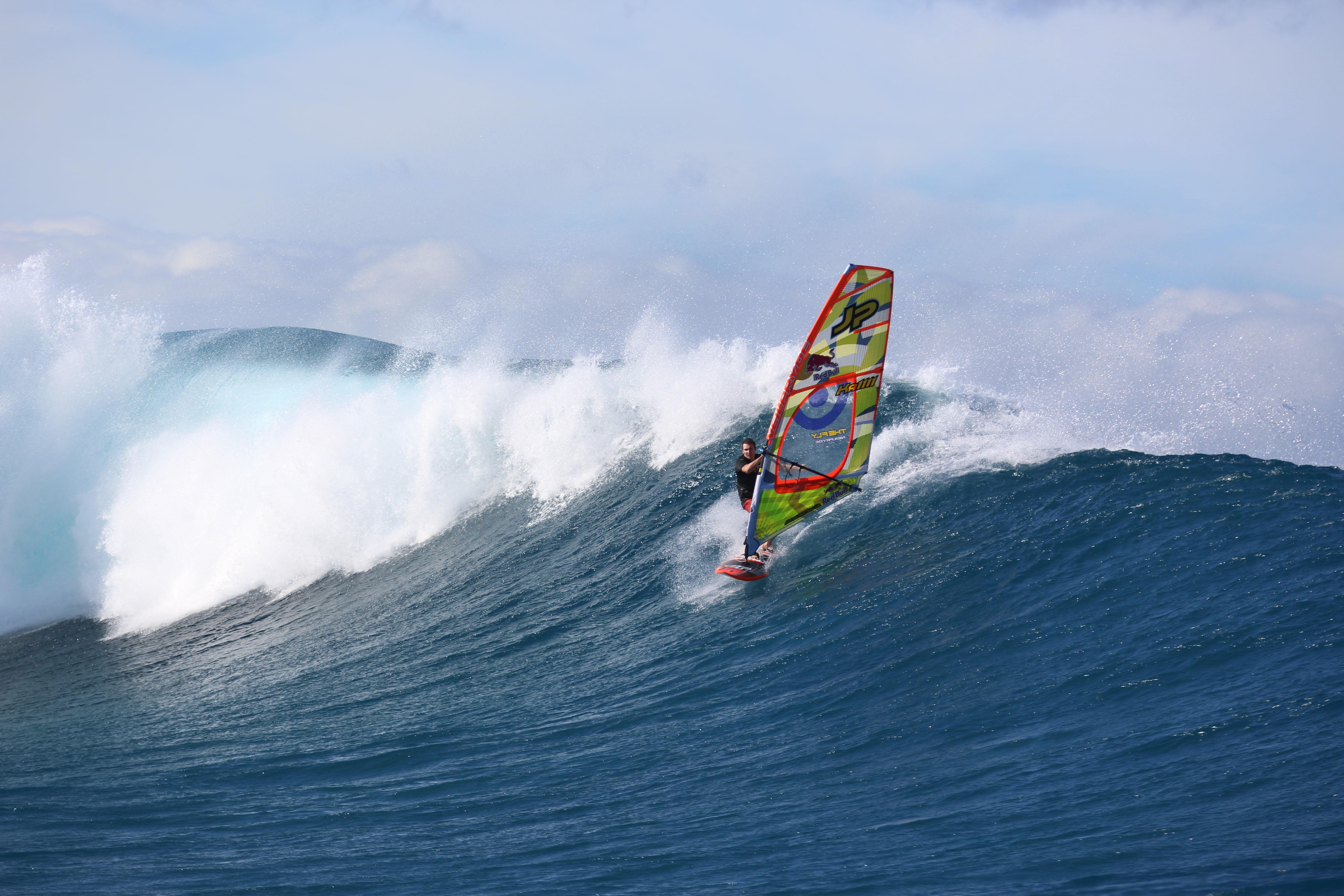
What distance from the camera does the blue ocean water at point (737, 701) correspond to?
19.1ft

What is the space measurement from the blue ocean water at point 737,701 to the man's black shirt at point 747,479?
120cm

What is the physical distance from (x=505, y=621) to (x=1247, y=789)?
29.5 ft

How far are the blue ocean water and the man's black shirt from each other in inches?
47.4

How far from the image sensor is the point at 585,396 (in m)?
18.9

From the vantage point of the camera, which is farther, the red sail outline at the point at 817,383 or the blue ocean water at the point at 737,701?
the red sail outline at the point at 817,383

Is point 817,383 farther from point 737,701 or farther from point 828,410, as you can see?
point 737,701

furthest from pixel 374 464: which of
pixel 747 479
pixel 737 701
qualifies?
pixel 737 701

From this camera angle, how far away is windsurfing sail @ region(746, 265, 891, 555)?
11180 mm

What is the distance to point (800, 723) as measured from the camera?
26.1 ft

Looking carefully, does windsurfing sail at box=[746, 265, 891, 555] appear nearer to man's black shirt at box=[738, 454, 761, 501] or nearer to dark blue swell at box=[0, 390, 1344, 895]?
man's black shirt at box=[738, 454, 761, 501]

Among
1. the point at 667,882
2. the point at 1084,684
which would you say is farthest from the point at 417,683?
the point at 1084,684

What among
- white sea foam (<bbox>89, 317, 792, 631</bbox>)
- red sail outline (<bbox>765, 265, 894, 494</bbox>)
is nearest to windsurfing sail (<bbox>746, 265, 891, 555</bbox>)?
red sail outline (<bbox>765, 265, 894, 494</bbox>)

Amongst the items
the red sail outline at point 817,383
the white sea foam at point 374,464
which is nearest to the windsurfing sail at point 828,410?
the red sail outline at point 817,383

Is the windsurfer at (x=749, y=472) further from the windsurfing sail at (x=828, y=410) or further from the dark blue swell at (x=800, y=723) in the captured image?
the dark blue swell at (x=800, y=723)
